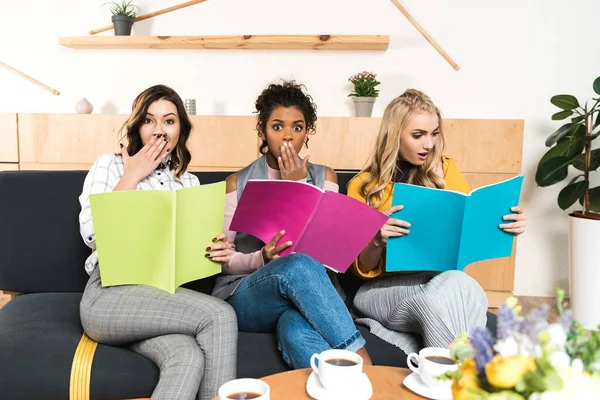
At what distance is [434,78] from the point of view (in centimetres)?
304

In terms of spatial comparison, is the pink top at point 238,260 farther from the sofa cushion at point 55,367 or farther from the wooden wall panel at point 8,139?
the wooden wall panel at point 8,139

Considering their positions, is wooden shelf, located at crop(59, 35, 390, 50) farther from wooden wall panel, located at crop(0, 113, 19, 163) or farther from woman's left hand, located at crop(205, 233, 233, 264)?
woman's left hand, located at crop(205, 233, 233, 264)

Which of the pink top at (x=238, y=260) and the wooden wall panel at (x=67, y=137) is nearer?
the pink top at (x=238, y=260)

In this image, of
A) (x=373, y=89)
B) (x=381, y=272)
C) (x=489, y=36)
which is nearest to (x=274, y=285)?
(x=381, y=272)

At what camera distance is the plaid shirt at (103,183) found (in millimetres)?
1378

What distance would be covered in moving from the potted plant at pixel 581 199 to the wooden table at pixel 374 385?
1.92 meters

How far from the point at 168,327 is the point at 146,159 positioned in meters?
0.52

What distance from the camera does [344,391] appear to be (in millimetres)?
800

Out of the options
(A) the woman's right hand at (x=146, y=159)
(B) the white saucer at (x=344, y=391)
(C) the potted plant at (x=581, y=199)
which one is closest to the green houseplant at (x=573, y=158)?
(C) the potted plant at (x=581, y=199)

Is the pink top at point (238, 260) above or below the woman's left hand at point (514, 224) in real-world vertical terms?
below

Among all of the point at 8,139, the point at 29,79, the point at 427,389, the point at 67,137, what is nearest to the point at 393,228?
the point at 427,389

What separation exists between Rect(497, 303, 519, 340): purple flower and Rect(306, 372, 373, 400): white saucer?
37 cm

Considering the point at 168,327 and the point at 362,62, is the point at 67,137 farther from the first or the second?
the point at 168,327

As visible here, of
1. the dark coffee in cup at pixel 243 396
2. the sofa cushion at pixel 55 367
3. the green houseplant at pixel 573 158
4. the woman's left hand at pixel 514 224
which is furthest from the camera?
the green houseplant at pixel 573 158
